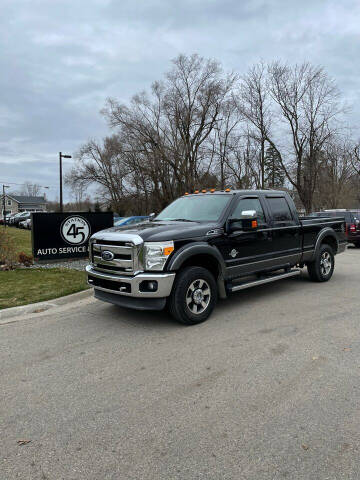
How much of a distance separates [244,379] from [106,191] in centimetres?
5024

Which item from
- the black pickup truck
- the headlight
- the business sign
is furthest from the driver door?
the business sign

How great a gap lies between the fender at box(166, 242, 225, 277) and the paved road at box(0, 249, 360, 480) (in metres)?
0.91

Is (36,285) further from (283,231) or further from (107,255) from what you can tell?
(283,231)

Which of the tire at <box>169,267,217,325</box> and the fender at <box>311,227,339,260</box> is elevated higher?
the fender at <box>311,227,339,260</box>

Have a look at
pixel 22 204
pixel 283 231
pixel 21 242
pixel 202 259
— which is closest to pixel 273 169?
pixel 21 242

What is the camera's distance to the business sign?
33.5ft

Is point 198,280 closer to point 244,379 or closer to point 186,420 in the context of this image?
point 244,379

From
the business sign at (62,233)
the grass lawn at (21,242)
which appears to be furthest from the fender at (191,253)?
the grass lawn at (21,242)

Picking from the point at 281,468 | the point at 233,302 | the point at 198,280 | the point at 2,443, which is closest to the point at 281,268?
the point at 233,302

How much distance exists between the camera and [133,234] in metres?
5.05

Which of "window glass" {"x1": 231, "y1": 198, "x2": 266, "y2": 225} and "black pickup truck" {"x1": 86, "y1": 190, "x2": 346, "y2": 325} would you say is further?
"window glass" {"x1": 231, "y1": 198, "x2": 266, "y2": 225}

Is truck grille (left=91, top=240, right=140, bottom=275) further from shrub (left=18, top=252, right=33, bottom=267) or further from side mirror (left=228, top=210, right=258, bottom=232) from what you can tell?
shrub (left=18, top=252, right=33, bottom=267)

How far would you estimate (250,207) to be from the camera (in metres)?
6.35

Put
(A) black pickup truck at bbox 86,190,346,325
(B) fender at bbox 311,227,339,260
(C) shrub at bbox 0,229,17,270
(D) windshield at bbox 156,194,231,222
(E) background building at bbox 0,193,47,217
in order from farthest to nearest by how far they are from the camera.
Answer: (E) background building at bbox 0,193,47,217 < (C) shrub at bbox 0,229,17,270 < (B) fender at bbox 311,227,339,260 < (D) windshield at bbox 156,194,231,222 < (A) black pickup truck at bbox 86,190,346,325
